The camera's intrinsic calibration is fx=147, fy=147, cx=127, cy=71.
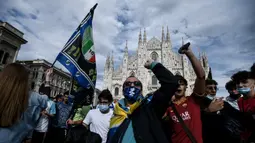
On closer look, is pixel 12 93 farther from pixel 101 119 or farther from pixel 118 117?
pixel 101 119

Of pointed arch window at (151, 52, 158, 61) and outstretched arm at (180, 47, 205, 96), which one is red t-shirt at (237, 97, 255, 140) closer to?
outstretched arm at (180, 47, 205, 96)

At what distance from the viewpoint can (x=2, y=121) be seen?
118 centimetres

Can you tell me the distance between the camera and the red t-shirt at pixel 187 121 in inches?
64.2

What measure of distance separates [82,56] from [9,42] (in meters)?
16.6

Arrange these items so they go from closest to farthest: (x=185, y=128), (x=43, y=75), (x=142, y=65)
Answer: (x=185, y=128) < (x=43, y=75) < (x=142, y=65)

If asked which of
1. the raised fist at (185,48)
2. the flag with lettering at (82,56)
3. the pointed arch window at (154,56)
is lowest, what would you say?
the raised fist at (185,48)

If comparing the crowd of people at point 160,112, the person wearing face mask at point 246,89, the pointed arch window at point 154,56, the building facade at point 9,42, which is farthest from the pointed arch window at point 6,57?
the pointed arch window at point 154,56

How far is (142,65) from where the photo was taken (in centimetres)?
2736

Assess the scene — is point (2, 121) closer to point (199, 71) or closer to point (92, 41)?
point (199, 71)

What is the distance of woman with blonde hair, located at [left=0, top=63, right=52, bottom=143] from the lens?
3.93ft

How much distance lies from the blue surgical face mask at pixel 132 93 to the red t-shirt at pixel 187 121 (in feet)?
1.84

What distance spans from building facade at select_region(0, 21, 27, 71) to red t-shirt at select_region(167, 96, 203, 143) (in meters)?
18.6

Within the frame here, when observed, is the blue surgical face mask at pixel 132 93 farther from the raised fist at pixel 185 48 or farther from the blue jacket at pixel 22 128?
the blue jacket at pixel 22 128

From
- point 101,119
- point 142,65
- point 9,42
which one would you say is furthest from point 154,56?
point 101,119
